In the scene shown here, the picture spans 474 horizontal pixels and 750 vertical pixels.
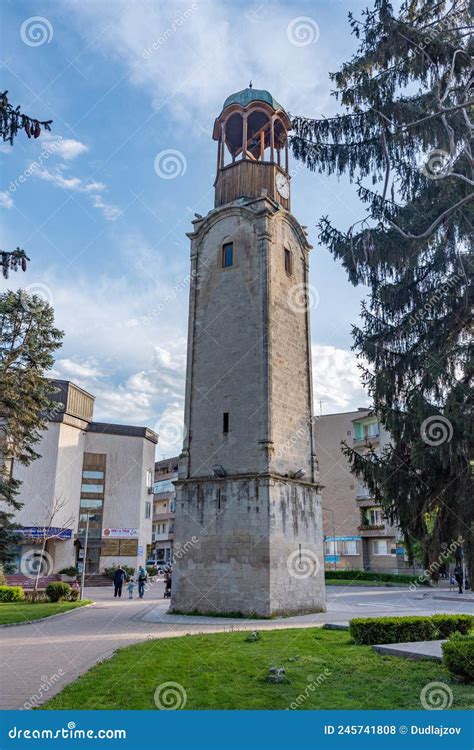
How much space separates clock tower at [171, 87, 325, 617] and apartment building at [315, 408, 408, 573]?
944 inches

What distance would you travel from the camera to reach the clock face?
24.3 metres

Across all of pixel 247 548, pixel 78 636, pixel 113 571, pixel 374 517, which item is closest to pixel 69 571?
pixel 113 571

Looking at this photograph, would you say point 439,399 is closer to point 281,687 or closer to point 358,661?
point 358,661

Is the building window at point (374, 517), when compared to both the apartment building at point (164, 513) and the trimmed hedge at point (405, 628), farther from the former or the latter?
the trimmed hedge at point (405, 628)

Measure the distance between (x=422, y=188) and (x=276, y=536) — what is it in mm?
11969

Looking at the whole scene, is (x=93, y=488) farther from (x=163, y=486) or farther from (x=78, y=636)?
(x=78, y=636)

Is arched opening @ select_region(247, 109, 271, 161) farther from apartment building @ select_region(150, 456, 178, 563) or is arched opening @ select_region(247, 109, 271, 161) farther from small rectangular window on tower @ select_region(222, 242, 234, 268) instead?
apartment building @ select_region(150, 456, 178, 563)

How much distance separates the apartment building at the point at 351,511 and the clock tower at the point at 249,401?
24.0m

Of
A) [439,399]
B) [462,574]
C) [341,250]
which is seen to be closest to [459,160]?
[341,250]

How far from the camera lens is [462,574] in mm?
→ 29156

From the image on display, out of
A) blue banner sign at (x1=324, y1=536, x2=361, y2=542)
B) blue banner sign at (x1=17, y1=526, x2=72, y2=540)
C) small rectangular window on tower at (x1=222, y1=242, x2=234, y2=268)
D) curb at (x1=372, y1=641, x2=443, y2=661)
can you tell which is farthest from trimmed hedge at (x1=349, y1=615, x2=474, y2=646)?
blue banner sign at (x1=324, y1=536, x2=361, y2=542)

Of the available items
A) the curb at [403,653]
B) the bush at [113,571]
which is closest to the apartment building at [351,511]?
the bush at [113,571]

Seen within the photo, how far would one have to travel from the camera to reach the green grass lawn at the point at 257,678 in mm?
7062

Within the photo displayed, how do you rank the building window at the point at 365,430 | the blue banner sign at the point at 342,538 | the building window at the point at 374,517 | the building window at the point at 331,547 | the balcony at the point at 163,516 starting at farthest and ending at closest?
the balcony at the point at 163,516, the building window at the point at 331,547, the blue banner sign at the point at 342,538, the building window at the point at 365,430, the building window at the point at 374,517
